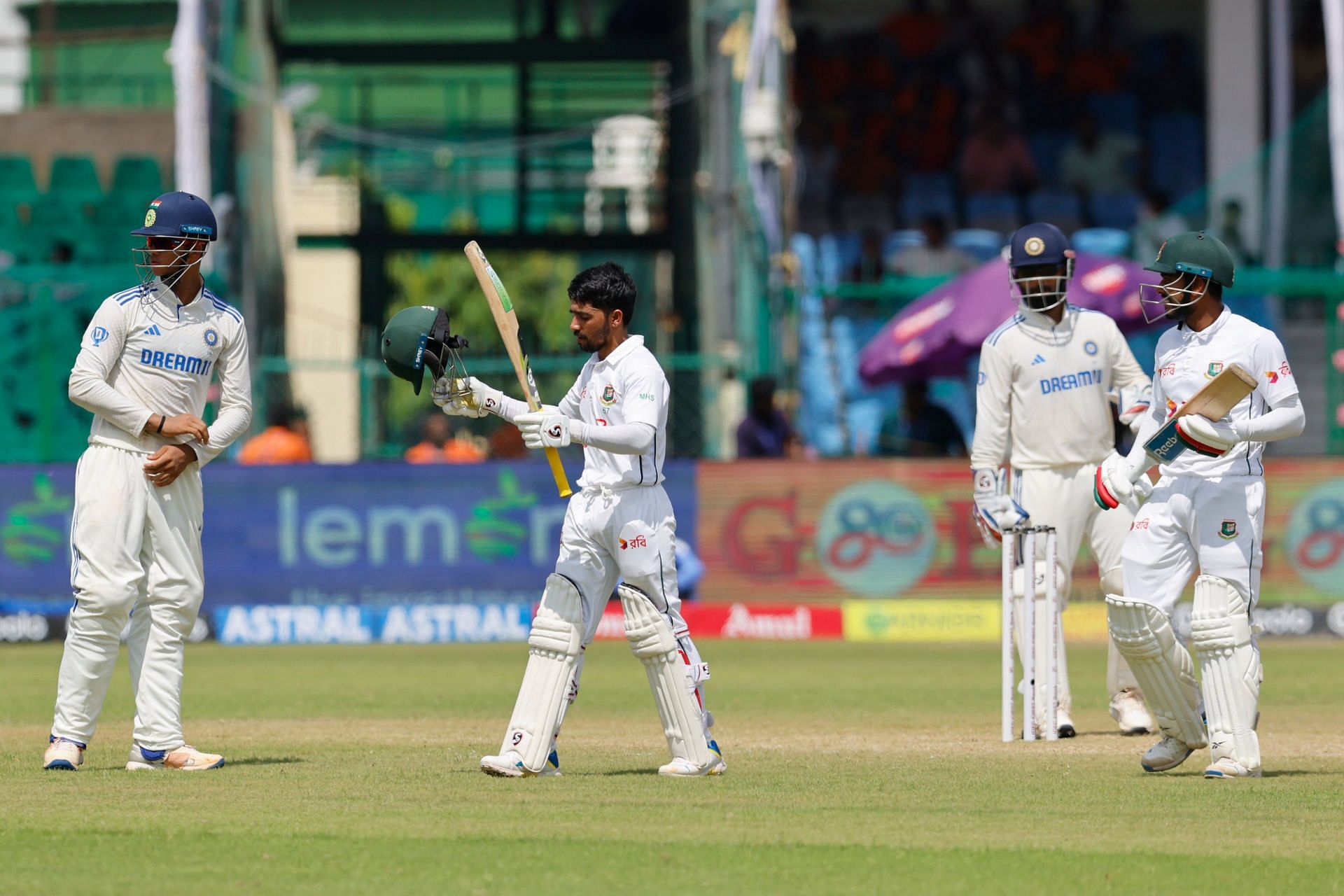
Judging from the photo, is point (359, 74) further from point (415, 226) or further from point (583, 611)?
point (583, 611)

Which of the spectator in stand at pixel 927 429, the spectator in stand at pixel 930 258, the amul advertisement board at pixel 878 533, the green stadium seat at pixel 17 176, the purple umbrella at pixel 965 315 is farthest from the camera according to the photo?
the spectator in stand at pixel 930 258

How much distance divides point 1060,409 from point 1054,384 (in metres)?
0.12

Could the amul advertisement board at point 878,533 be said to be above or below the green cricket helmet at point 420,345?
below

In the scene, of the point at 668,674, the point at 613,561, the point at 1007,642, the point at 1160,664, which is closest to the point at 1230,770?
the point at 1160,664

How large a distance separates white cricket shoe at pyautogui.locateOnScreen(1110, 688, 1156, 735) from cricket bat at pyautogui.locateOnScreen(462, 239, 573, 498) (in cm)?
320

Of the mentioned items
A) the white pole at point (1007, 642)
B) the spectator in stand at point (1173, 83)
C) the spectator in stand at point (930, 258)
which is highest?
the spectator in stand at point (1173, 83)

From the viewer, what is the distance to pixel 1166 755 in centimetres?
793

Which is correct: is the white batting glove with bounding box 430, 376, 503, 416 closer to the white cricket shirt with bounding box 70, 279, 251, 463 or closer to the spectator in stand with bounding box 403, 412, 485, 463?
the white cricket shirt with bounding box 70, 279, 251, 463

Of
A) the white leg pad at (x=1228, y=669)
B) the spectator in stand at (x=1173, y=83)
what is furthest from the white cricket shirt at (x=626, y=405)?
the spectator in stand at (x=1173, y=83)

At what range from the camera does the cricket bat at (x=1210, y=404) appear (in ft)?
24.6

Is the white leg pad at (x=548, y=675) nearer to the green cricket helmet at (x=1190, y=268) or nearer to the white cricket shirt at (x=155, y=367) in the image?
the white cricket shirt at (x=155, y=367)

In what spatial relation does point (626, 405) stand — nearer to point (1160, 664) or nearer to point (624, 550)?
point (624, 550)

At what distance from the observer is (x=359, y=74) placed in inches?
942

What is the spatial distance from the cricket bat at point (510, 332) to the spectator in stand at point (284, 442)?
31.2 feet
